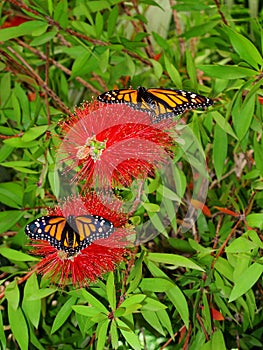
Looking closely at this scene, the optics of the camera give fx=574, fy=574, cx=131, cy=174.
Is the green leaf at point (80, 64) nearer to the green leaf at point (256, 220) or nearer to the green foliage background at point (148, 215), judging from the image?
the green foliage background at point (148, 215)

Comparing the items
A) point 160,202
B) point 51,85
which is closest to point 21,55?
point 51,85

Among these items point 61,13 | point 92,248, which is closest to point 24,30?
point 61,13

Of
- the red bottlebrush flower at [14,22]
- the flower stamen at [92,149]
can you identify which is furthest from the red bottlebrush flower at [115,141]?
the red bottlebrush flower at [14,22]

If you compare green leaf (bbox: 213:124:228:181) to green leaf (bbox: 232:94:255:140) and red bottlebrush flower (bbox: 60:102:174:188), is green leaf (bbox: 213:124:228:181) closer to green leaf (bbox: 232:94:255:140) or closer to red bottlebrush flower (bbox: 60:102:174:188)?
green leaf (bbox: 232:94:255:140)

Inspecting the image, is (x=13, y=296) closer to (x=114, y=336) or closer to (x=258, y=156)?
(x=114, y=336)

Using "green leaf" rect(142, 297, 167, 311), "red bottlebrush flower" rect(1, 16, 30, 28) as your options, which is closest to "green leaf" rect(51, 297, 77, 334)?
"green leaf" rect(142, 297, 167, 311)

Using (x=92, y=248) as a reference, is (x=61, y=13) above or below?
above

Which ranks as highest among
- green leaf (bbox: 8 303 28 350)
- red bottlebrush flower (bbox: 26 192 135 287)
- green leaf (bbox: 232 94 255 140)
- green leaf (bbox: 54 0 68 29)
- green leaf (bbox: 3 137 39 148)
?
green leaf (bbox: 54 0 68 29)
